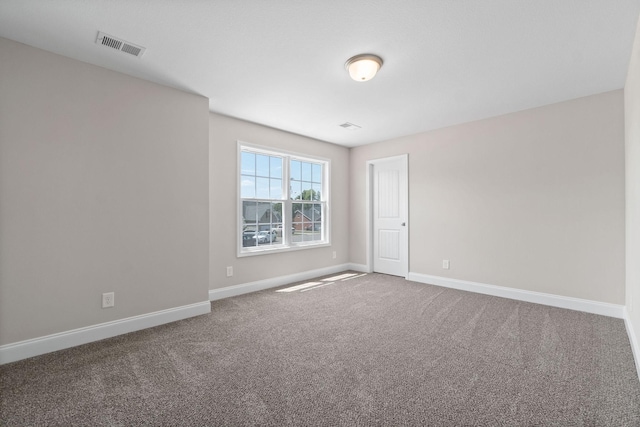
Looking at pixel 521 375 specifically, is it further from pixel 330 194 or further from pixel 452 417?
pixel 330 194

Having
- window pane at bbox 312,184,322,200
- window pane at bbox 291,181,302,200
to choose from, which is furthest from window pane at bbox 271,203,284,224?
window pane at bbox 312,184,322,200

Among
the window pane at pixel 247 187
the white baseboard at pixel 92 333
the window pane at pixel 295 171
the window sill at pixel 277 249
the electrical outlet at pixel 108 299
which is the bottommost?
the white baseboard at pixel 92 333

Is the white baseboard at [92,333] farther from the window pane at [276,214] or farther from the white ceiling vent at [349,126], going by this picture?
the white ceiling vent at [349,126]

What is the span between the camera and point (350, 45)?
236 cm

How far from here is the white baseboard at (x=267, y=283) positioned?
3.97m

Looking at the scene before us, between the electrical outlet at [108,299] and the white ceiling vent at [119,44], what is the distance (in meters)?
2.16

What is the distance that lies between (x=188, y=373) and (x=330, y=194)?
395 cm

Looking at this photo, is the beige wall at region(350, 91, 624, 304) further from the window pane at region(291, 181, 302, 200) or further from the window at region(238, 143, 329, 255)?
the window pane at region(291, 181, 302, 200)

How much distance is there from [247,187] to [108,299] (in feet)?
7.29

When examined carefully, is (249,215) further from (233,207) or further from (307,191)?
(307,191)

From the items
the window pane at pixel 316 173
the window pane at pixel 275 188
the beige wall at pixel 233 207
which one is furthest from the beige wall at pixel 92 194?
the window pane at pixel 316 173

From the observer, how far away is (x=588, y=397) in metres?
1.82

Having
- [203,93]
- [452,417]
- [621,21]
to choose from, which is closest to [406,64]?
[621,21]

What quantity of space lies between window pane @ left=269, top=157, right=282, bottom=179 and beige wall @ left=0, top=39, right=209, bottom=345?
4.58 ft
